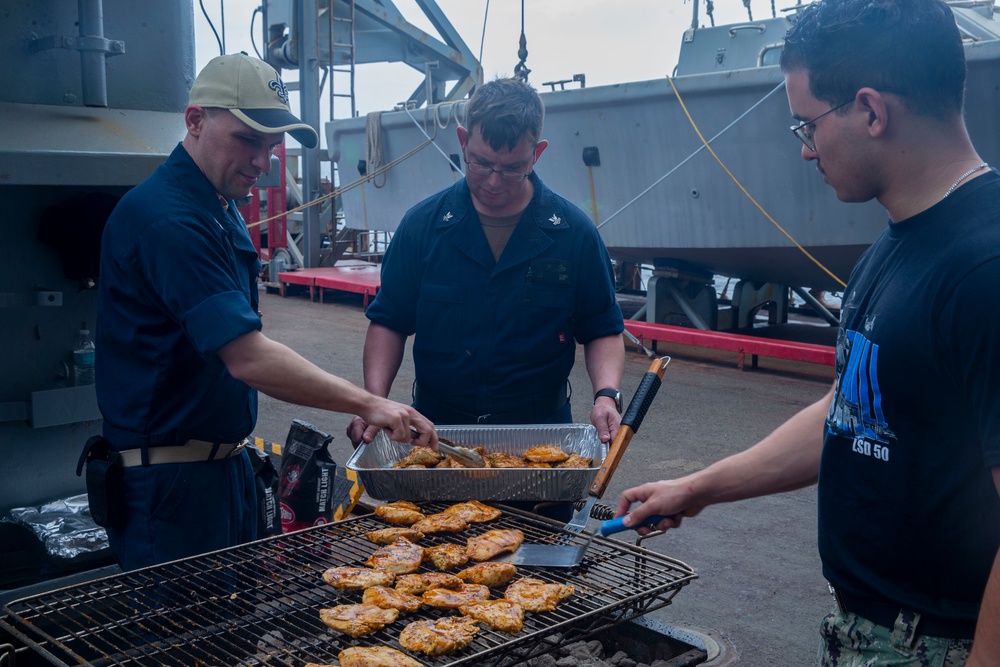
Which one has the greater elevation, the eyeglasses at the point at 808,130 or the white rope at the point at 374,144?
the white rope at the point at 374,144

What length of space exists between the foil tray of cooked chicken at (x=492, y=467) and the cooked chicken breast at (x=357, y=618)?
1.95ft

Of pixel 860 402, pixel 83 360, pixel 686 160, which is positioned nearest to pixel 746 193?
pixel 686 160

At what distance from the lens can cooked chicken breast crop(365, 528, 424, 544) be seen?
2701 mm

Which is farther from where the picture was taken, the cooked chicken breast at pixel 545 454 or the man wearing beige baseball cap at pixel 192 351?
the cooked chicken breast at pixel 545 454

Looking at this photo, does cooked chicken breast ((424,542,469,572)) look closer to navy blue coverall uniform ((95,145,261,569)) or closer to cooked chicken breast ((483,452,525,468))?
cooked chicken breast ((483,452,525,468))

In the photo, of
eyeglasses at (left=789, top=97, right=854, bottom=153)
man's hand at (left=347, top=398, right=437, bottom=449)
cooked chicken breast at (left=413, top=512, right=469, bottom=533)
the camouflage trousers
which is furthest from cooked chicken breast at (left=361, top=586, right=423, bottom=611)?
eyeglasses at (left=789, top=97, right=854, bottom=153)

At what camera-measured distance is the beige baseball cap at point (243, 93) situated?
2.76m

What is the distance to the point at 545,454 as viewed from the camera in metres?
3.05

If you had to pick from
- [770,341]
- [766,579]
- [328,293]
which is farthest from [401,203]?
[766,579]

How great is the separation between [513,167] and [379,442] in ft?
3.61

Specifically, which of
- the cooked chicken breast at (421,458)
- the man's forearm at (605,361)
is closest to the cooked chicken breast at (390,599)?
the cooked chicken breast at (421,458)

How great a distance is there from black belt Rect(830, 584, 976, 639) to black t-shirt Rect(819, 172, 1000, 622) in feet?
0.04

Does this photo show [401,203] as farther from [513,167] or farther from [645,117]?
[513,167]

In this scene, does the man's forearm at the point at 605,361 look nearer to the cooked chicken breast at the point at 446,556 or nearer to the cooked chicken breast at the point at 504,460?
the cooked chicken breast at the point at 504,460
